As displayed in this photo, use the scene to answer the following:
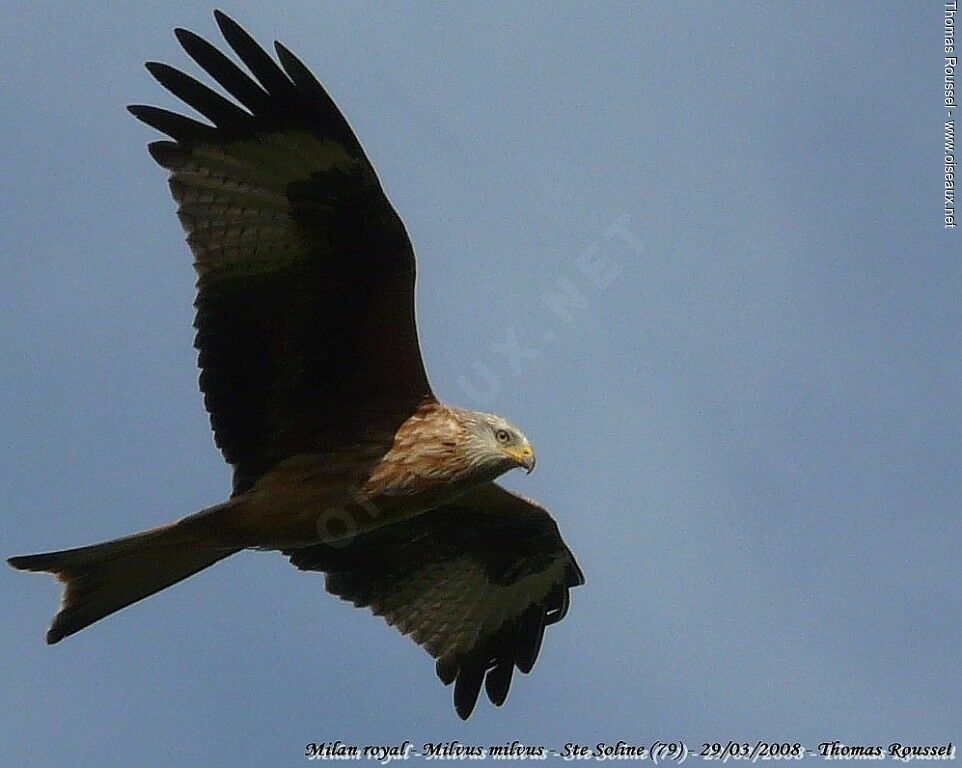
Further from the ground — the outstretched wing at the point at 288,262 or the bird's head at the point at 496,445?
the outstretched wing at the point at 288,262

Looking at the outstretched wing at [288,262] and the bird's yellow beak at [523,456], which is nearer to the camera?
the outstretched wing at [288,262]

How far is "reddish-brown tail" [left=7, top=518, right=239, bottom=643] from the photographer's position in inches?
446

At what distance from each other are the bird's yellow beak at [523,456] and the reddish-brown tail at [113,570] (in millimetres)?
1974

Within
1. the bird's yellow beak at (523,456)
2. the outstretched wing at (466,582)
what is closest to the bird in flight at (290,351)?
the bird's yellow beak at (523,456)

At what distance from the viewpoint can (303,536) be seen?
1173cm

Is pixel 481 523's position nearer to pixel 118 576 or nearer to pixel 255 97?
pixel 118 576

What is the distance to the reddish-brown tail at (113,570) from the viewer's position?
446 inches

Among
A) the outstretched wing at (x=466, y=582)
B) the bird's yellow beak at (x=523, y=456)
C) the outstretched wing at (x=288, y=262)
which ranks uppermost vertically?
the outstretched wing at (x=288, y=262)

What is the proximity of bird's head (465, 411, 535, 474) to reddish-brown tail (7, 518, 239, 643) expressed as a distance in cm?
176

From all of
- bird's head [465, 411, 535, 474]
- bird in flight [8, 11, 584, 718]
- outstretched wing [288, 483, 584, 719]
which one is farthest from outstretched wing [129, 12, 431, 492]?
outstretched wing [288, 483, 584, 719]

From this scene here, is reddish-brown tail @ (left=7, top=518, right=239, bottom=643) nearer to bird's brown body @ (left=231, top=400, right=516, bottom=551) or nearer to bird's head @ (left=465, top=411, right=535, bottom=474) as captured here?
bird's brown body @ (left=231, top=400, right=516, bottom=551)

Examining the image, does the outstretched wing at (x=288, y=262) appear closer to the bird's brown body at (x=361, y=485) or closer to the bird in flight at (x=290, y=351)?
the bird in flight at (x=290, y=351)

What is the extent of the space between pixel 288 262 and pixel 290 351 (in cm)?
60

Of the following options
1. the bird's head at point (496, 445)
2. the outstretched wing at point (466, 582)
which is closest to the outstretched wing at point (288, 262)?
the bird's head at point (496, 445)
